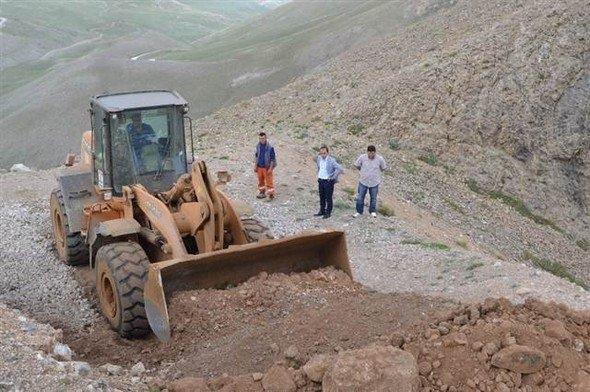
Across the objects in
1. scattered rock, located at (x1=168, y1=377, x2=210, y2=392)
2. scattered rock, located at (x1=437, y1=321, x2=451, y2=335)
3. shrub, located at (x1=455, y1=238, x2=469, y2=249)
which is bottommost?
shrub, located at (x1=455, y1=238, x2=469, y2=249)

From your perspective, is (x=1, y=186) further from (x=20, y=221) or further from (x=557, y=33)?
(x=557, y=33)

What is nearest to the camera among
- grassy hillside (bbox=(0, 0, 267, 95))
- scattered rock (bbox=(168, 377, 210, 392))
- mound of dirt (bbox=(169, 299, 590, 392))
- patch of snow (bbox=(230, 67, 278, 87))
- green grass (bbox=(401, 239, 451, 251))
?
mound of dirt (bbox=(169, 299, 590, 392))

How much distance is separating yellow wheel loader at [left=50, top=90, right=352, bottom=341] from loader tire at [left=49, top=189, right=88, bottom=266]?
0.10 metres

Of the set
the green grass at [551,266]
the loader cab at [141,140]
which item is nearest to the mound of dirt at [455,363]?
the loader cab at [141,140]

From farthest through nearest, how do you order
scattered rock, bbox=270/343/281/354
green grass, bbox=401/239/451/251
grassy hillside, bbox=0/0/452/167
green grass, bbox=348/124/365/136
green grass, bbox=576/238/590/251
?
grassy hillside, bbox=0/0/452/167 < green grass, bbox=348/124/365/136 < green grass, bbox=576/238/590/251 < green grass, bbox=401/239/451/251 < scattered rock, bbox=270/343/281/354

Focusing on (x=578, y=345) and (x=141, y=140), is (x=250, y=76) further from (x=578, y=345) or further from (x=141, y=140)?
(x=578, y=345)

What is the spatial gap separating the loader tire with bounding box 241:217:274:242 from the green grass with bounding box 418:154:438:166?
1216 centimetres

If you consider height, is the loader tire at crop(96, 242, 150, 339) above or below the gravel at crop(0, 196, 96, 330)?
above

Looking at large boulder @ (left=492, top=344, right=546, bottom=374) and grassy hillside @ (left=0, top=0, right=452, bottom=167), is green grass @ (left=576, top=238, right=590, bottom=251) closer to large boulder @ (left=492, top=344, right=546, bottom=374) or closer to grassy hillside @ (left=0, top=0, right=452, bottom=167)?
large boulder @ (left=492, top=344, right=546, bottom=374)

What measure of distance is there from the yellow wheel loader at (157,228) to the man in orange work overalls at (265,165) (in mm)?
4188

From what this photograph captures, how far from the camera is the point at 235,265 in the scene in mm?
8430

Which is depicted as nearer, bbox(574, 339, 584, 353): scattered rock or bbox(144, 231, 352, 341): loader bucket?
bbox(574, 339, 584, 353): scattered rock

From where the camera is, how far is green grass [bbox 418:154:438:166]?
69.1 ft

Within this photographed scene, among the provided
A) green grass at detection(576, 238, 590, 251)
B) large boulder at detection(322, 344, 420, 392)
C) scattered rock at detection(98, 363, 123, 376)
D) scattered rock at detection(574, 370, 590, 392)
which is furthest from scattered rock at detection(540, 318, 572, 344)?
green grass at detection(576, 238, 590, 251)
